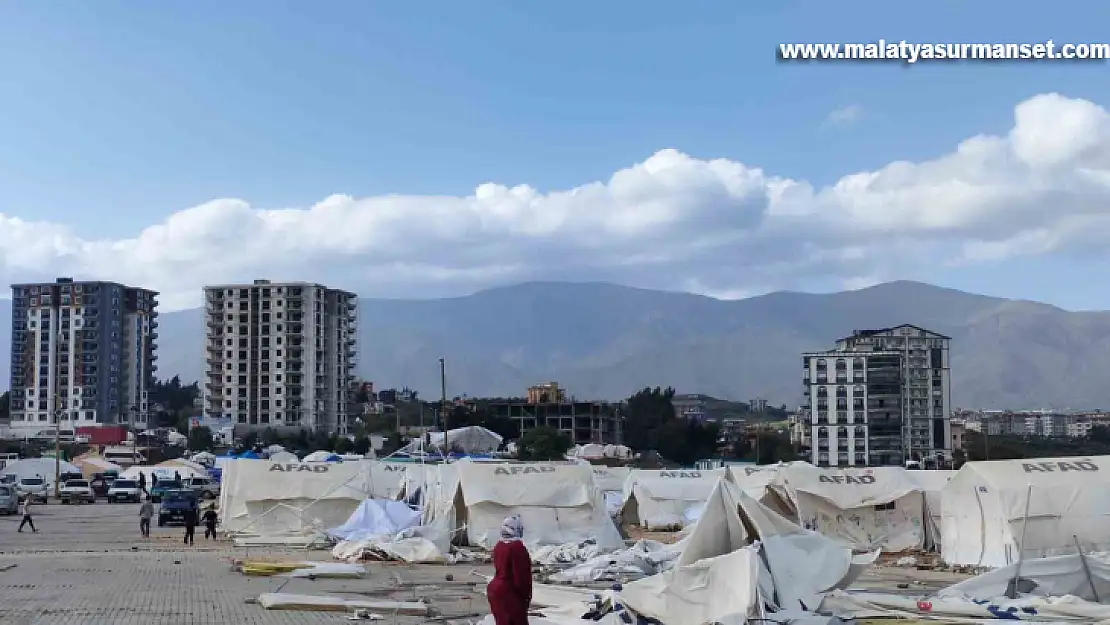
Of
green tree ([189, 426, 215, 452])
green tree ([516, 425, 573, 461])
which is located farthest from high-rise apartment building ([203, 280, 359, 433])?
green tree ([516, 425, 573, 461])

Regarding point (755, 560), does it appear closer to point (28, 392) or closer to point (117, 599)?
point (117, 599)

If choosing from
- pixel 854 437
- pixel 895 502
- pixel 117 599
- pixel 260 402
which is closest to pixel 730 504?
pixel 117 599

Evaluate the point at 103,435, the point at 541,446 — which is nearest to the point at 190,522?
the point at 541,446

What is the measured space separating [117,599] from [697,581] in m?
8.85

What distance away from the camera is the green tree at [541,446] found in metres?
91.9

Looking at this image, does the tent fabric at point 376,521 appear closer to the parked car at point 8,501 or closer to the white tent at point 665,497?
the white tent at point 665,497

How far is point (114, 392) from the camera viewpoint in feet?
484

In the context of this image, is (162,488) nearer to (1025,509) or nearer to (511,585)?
(1025,509)

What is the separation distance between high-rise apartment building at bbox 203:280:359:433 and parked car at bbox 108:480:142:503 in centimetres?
6923

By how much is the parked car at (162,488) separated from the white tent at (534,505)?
94.3 feet

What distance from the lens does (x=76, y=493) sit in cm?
6088

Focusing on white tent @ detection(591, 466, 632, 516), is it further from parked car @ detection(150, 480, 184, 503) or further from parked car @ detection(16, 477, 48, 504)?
parked car @ detection(16, 477, 48, 504)

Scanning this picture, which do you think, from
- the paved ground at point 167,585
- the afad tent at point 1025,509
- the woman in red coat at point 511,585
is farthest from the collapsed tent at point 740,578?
the afad tent at point 1025,509

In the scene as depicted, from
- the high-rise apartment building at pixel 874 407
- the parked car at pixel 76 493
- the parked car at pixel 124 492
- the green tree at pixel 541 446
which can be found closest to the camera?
the parked car at pixel 76 493
